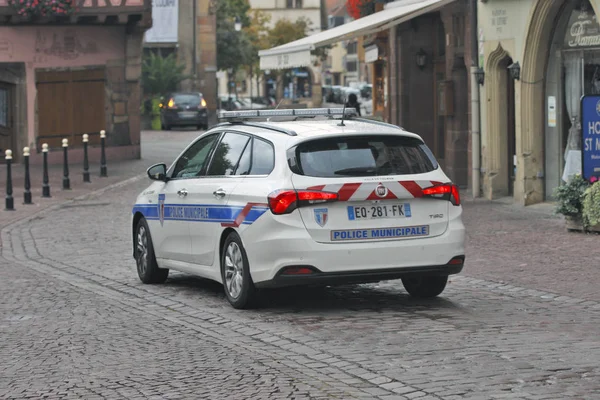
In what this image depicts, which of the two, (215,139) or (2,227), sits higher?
(215,139)

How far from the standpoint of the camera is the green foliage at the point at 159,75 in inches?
2398

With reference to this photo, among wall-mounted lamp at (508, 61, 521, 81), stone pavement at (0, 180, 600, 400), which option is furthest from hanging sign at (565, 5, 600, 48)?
stone pavement at (0, 180, 600, 400)

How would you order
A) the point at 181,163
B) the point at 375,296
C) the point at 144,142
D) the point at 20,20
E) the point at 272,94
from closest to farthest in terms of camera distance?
the point at 375,296
the point at 181,163
the point at 20,20
the point at 144,142
the point at 272,94

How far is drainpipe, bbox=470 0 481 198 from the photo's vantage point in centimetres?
2202

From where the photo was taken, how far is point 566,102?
19.6 meters

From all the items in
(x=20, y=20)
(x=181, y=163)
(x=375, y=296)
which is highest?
(x=20, y=20)

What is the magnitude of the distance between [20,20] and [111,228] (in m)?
14.6

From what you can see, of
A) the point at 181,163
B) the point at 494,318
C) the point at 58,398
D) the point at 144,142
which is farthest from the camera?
the point at 144,142

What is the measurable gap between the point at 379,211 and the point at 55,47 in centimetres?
2417

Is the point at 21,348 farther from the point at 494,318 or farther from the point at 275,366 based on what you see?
the point at 494,318

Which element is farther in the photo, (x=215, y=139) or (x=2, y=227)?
(x=2, y=227)

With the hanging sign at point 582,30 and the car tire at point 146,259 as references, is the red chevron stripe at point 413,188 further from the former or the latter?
the hanging sign at point 582,30

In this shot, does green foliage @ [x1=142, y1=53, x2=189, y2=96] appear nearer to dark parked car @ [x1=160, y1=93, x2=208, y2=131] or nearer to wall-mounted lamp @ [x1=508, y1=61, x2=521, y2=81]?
dark parked car @ [x1=160, y1=93, x2=208, y2=131]

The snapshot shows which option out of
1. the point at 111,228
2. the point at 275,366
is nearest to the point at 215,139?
the point at 275,366
